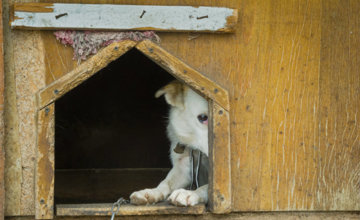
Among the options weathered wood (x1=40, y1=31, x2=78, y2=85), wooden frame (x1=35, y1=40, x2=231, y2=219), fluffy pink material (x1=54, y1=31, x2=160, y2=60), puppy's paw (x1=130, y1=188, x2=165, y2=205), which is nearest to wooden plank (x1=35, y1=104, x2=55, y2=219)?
wooden frame (x1=35, y1=40, x2=231, y2=219)

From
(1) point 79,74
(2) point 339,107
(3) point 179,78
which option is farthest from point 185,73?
(2) point 339,107

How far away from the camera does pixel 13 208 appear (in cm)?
304

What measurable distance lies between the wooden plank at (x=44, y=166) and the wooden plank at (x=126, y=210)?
0.08 meters

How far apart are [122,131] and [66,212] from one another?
2805mm

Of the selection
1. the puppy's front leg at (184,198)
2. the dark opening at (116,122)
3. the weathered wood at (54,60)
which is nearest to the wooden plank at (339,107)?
the puppy's front leg at (184,198)

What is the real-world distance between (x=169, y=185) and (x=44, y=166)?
3.58ft

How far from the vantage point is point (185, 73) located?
3068 mm

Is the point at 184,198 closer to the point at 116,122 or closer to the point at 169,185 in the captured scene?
the point at 169,185

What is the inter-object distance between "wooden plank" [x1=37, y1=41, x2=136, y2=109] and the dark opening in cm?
258

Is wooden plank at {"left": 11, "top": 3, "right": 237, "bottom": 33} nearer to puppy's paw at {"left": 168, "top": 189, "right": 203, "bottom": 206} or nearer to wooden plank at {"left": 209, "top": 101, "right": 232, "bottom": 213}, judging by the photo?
wooden plank at {"left": 209, "top": 101, "right": 232, "bottom": 213}

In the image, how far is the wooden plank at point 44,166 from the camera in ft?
9.62

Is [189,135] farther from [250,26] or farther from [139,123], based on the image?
[139,123]

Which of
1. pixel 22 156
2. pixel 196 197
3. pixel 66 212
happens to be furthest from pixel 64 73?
pixel 196 197

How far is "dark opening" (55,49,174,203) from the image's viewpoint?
222 inches
